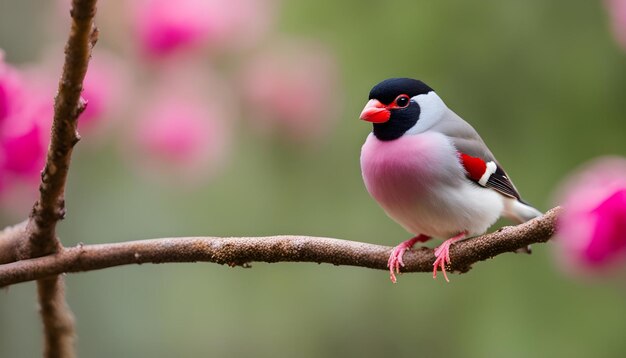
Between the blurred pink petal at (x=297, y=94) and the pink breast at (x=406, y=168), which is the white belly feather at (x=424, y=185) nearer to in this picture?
the pink breast at (x=406, y=168)

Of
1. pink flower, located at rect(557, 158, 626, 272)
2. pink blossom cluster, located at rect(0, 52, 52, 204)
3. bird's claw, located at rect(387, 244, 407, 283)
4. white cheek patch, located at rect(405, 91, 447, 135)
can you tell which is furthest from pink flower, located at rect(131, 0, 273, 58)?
pink flower, located at rect(557, 158, 626, 272)

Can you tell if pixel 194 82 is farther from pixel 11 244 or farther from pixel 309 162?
pixel 11 244

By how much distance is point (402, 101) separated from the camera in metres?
0.84

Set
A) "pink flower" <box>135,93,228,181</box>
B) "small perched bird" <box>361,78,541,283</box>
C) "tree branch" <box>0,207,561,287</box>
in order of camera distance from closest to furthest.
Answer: "tree branch" <box>0,207,561,287</box> < "small perched bird" <box>361,78,541,283</box> < "pink flower" <box>135,93,228,181</box>

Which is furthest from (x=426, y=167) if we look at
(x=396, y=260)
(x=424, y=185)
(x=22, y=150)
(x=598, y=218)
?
(x=22, y=150)

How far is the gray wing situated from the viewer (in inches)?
36.4

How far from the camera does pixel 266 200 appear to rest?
1576 millimetres

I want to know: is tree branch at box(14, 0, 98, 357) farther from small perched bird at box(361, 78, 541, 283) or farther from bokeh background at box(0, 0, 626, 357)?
bokeh background at box(0, 0, 626, 357)

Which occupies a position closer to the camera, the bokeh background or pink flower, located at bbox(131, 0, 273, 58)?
pink flower, located at bbox(131, 0, 273, 58)

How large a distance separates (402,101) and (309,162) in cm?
71

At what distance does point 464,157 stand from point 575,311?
59 cm

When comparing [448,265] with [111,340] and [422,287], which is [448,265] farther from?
[111,340]

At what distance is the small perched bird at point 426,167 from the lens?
843mm

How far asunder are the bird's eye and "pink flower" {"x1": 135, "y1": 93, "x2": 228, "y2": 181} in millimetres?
529
